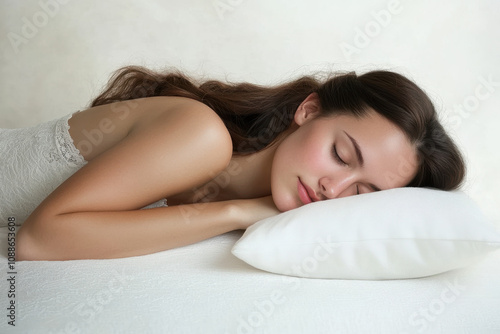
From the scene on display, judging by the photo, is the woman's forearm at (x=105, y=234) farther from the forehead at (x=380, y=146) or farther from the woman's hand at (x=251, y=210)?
the forehead at (x=380, y=146)

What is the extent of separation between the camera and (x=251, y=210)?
1650 millimetres

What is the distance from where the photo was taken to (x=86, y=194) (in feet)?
4.89

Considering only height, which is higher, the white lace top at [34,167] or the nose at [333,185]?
the white lace top at [34,167]

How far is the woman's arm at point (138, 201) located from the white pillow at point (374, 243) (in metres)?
0.24

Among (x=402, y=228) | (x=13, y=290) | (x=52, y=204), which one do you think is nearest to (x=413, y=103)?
(x=402, y=228)

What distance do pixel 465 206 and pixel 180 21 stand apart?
216 centimetres

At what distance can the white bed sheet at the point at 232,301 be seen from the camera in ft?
3.79

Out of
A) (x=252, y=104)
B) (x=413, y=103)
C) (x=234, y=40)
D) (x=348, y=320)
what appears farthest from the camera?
(x=234, y=40)

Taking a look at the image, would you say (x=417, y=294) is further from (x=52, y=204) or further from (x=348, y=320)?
(x=52, y=204)

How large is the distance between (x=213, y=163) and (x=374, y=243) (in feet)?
1.76

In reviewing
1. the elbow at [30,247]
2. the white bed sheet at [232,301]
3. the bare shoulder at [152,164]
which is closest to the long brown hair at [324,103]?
the bare shoulder at [152,164]

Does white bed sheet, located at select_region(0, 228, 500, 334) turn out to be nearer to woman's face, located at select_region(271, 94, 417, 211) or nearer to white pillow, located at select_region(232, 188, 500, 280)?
white pillow, located at select_region(232, 188, 500, 280)

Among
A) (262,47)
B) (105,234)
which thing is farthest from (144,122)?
(262,47)

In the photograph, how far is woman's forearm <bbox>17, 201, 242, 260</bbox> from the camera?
146cm
